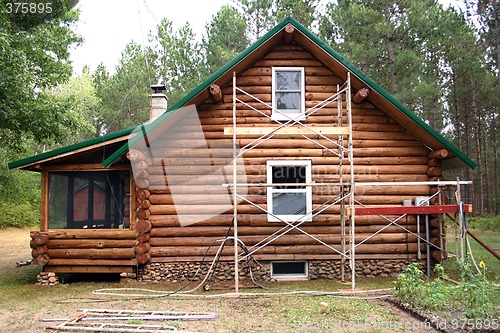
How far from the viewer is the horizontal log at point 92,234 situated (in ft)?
34.1

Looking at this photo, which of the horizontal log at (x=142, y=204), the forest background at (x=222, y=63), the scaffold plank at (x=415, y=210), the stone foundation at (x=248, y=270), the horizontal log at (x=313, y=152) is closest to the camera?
the scaffold plank at (x=415, y=210)

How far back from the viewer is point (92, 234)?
10.5m

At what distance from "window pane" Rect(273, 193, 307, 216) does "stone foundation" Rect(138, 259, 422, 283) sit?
135 cm

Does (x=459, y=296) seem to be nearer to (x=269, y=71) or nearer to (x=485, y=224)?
(x=269, y=71)

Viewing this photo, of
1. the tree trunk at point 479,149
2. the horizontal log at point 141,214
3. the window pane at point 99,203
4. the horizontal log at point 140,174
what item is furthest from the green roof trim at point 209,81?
the tree trunk at point 479,149

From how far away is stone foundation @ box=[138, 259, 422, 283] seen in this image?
10609 millimetres

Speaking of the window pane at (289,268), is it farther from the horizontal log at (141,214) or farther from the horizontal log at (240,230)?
the horizontal log at (141,214)

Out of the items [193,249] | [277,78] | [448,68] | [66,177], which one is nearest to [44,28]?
[66,177]

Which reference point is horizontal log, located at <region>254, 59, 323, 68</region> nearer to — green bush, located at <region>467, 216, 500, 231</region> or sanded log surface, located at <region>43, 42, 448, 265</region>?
sanded log surface, located at <region>43, 42, 448, 265</region>

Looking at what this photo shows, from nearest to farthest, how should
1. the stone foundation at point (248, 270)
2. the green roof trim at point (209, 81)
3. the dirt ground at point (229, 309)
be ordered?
the dirt ground at point (229, 309) < the green roof trim at point (209, 81) < the stone foundation at point (248, 270)

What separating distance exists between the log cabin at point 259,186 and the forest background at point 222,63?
4.67 meters

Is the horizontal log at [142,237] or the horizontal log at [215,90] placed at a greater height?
the horizontal log at [215,90]

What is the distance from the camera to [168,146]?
36.1 ft

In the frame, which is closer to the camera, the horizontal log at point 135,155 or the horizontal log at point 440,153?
the horizontal log at point 135,155
